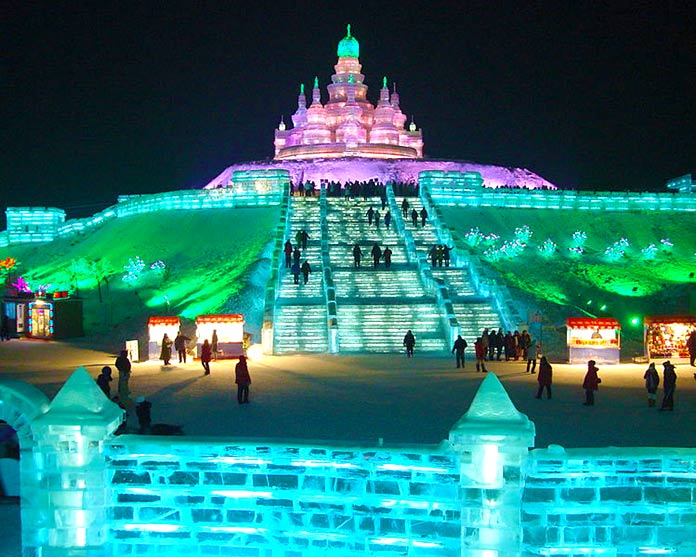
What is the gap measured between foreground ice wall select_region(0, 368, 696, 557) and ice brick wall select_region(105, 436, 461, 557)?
0.5 inches

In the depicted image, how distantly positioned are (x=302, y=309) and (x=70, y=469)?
17.9m

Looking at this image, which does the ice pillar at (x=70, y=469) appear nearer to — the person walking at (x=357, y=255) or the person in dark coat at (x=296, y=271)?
the person in dark coat at (x=296, y=271)

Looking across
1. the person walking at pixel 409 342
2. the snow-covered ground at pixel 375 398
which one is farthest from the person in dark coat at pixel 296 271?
the person walking at pixel 409 342

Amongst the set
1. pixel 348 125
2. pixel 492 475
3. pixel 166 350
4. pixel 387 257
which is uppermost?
pixel 348 125

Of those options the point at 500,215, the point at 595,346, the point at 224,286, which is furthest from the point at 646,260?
the point at 224,286

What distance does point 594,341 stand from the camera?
21172mm

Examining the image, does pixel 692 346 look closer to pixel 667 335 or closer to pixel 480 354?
pixel 667 335

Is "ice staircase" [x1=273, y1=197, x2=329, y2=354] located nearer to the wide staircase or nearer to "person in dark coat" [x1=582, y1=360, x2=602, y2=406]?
the wide staircase

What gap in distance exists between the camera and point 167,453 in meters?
7.97

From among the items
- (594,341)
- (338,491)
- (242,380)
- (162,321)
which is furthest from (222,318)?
(338,491)

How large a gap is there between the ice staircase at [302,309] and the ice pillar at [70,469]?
15.2 metres

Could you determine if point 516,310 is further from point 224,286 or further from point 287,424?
point 287,424

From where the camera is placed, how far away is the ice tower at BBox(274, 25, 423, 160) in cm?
6378

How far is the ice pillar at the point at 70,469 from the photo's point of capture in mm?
7664
